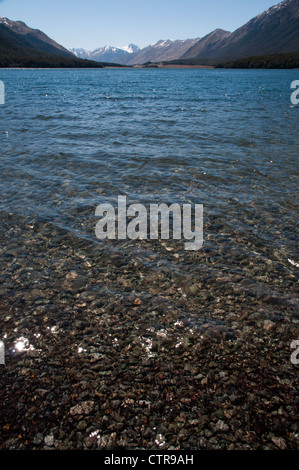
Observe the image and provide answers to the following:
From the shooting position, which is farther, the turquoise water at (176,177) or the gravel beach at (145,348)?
the turquoise water at (176,177)

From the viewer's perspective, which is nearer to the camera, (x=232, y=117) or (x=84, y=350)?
(x=84, y=350)

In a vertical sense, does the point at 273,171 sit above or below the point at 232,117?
below

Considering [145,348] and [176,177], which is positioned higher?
[176,177]

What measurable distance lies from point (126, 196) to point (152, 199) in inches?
41.8

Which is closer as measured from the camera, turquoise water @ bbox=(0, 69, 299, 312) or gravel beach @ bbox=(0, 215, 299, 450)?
gravel beach @ bbox=(0, 215, 299, 450)

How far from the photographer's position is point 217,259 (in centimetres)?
739

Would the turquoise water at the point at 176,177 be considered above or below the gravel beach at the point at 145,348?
above

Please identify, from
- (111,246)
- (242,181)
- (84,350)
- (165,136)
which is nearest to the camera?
(84,350)

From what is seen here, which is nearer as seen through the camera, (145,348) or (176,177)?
(145,348)

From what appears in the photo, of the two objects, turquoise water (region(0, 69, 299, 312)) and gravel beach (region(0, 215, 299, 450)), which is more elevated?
turquoise water (region(0, 69, 299, 312))

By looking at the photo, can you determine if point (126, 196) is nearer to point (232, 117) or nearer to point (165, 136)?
point (165, 136)

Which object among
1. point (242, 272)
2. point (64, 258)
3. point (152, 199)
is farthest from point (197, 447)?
point (152, 199)
